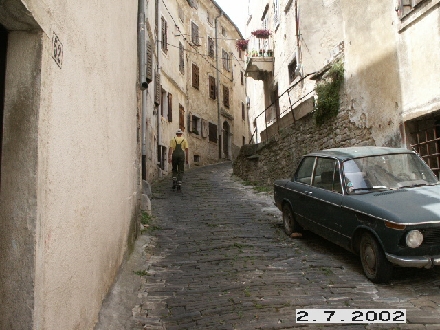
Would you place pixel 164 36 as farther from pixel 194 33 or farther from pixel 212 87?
pixel 212 87

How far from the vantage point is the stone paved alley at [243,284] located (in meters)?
4.09

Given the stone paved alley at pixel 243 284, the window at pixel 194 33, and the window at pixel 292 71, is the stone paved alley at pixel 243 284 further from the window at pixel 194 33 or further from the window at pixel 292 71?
the window at pixel 194 33

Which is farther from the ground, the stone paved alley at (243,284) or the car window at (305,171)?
the car window at (305,171)

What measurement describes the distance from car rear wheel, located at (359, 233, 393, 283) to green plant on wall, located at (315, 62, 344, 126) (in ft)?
22.4

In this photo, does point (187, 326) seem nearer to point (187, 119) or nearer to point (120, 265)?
point (120, 265)

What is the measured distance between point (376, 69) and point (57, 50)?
8.43m

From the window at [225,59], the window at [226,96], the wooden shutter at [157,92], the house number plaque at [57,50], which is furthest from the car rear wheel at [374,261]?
the window at [225,59]

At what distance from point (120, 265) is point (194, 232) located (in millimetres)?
2591

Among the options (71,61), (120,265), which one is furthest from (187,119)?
(71,61)

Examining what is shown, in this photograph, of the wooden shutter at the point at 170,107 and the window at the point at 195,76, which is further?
the window at the point at 195,76

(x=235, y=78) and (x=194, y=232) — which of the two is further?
(x=235, y=78)

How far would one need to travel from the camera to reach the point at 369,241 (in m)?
5.04

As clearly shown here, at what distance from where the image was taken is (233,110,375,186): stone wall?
1080 cm

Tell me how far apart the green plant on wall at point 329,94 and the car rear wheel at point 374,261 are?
684 cm
